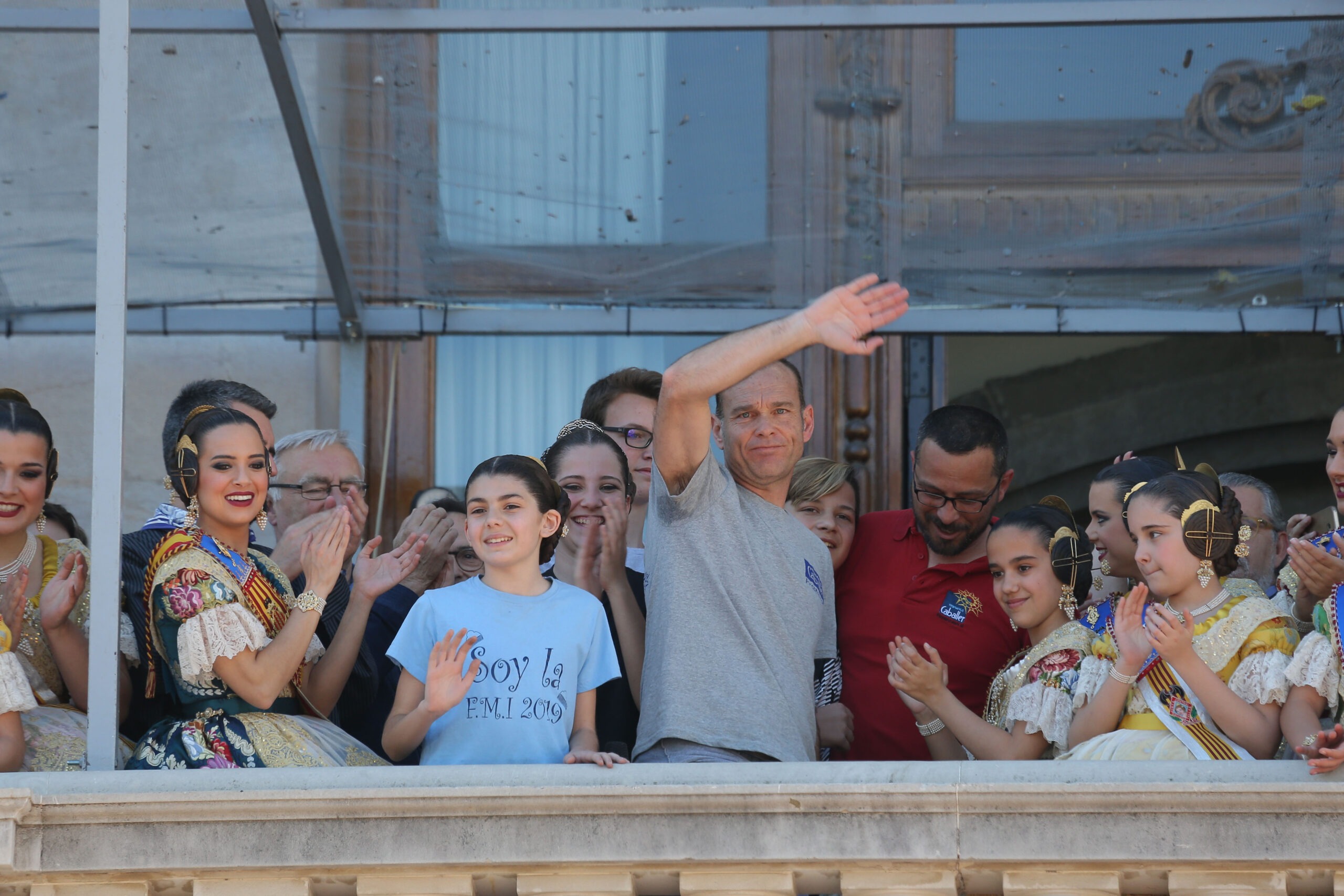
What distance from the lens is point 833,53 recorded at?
559 cm

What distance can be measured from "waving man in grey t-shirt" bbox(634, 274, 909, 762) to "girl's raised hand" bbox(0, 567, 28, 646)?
144cm

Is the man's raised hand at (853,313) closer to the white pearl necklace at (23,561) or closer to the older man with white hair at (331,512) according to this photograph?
the older man with white hair at (331,512)

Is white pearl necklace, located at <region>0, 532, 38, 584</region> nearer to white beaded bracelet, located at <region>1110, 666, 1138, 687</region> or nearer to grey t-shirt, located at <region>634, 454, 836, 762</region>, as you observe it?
grey t-shirt, located at <region>634, 454, 836, 762</region>

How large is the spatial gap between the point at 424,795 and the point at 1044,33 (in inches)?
132

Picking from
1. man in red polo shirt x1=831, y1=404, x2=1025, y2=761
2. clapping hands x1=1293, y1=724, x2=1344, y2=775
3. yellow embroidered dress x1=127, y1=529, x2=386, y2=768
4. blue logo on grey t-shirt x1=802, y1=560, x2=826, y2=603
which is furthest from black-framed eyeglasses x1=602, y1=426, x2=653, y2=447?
clapping hands x1=1293, y1=724, x2=1344, y2=775

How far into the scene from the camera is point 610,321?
614cm

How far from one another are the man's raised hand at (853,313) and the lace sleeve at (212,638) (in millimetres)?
1387

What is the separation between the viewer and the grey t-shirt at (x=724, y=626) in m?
3.74

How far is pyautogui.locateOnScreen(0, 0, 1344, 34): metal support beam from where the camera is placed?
5.05m

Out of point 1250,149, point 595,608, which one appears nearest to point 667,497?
point 595,608

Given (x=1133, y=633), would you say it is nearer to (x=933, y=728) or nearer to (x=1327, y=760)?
(x=1327, y=760)

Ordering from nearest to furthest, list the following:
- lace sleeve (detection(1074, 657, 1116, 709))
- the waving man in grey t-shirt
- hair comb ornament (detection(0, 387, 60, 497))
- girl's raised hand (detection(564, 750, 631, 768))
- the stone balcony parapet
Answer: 1. the stone balcony parapet
2. girl's raised hand (detection(564, 750, 631, 768))
3. the waving man in grey t-shirt
4. lace sleeve (detection(1074, 657, 1116, 709))
5. hair comb ornament (detection(0, 387, 60, 497))

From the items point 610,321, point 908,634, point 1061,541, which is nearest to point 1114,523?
point 1061,541

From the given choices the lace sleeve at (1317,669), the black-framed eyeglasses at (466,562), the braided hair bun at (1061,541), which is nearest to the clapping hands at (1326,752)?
the lace sleeve at (1317,669)
